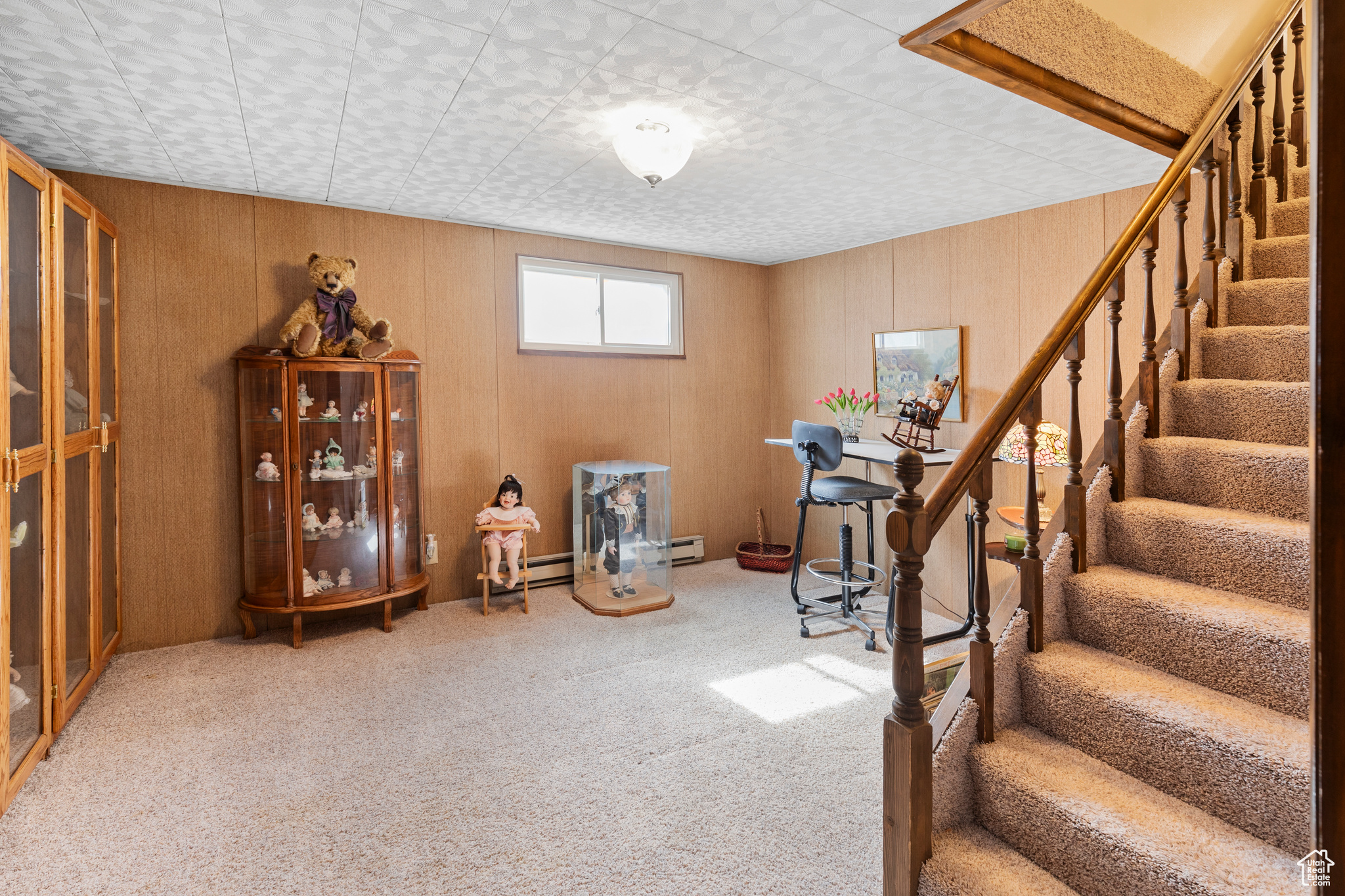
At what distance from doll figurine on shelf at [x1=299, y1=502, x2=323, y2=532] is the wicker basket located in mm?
2902

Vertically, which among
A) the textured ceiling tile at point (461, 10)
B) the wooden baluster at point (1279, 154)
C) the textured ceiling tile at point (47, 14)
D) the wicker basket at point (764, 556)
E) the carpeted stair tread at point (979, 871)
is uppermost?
the textured ceiling tile at point (47, 14)

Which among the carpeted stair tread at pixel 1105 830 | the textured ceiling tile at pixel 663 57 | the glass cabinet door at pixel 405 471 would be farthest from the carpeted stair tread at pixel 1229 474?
the glass cabinet door at pixel 405 471

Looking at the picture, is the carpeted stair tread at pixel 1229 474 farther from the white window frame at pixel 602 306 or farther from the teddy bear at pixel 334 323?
the teddy bear at pixel 334 323

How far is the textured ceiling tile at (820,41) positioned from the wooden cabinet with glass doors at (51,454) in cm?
246

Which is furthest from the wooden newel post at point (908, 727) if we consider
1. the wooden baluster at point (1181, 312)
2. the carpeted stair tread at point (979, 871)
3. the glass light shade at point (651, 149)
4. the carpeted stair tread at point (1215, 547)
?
the glass light shade at point (651, 149)

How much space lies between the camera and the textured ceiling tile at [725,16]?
1828 mm

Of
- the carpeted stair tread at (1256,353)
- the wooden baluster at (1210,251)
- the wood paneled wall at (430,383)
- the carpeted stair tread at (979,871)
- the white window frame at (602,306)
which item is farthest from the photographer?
the white window frame at (602,306)

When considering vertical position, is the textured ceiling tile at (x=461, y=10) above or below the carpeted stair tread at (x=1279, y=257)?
above

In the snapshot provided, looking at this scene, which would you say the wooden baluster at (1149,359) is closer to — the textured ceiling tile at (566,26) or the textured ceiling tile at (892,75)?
the textured ceiling tile at (892,75)

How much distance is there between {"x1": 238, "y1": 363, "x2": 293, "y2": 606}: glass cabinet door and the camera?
11.5 ft

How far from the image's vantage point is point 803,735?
103 inches

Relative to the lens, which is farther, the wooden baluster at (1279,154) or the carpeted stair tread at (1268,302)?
the wooden baluster at (1279,154)

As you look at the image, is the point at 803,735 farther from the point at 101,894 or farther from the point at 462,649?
the point at 101,894

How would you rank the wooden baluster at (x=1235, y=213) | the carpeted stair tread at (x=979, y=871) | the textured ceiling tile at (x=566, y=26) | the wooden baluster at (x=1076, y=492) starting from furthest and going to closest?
the wooden baluster at (x=1235, y=213) → the wooden baluster at (x=1076, y=492) → the textured ceiling tile at (x=566, y=26) → the carpeted stair tread at (x=979, y=871)
